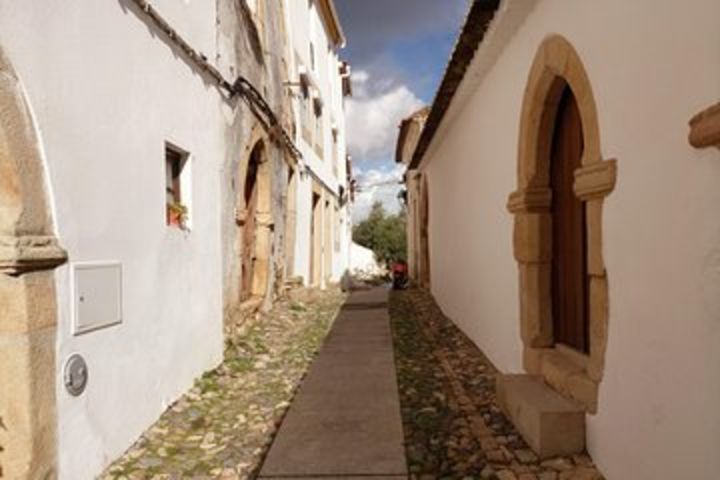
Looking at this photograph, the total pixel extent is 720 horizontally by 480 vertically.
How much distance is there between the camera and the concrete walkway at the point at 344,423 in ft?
11.1

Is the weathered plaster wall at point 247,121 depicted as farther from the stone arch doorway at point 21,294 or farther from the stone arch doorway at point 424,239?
the stone arch doorway at point 424,239

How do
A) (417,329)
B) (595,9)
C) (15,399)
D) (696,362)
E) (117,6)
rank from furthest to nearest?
(417,329), (117,6), (595,9), (15,399), (696,362)

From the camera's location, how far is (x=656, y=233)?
248cm

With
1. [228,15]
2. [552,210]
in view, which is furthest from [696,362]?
[228,15]

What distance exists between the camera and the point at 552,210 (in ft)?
14.4

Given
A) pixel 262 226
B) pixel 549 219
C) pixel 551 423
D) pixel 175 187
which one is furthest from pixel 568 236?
pixel 262 226

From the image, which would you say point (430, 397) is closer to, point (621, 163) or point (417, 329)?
point (621, 163)

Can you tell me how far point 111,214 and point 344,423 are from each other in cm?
203

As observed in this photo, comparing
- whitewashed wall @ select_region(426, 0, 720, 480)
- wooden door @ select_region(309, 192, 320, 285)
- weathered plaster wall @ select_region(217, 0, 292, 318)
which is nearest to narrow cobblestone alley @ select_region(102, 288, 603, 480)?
whitewashed wall @ select_region(426, 0, 720, 480)

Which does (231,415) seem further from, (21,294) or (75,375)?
(21,294)

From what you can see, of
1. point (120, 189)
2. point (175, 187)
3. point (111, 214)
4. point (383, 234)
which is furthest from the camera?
point (383, 234)

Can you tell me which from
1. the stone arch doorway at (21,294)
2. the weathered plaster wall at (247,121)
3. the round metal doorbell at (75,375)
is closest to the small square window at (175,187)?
the weathered plaster wall at (247,121)

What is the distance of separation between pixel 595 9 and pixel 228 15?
450cm

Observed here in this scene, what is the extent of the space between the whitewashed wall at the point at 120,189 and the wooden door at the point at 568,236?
282 centimetres
